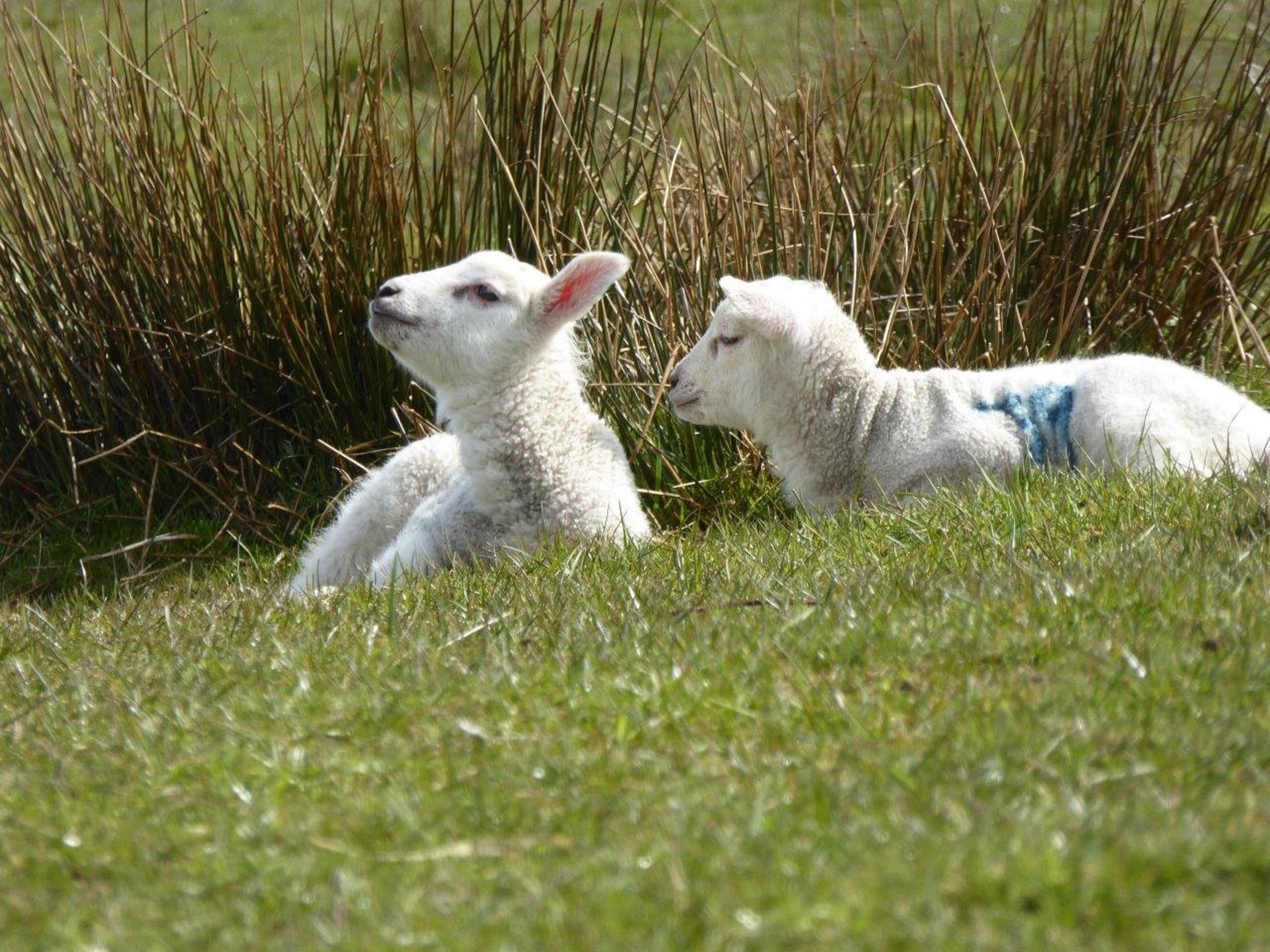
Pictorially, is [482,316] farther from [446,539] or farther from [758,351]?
[758,351]

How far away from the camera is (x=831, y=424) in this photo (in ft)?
17.3

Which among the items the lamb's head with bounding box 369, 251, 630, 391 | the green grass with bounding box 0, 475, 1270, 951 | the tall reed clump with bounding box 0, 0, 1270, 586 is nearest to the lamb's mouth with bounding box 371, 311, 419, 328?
the lamb's head with bounding box 369, 251, 630, 391

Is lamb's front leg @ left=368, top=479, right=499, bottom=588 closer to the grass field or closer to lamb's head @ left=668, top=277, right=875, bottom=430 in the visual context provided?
the grass field

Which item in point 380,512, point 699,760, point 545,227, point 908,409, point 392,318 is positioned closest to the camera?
point 699,760

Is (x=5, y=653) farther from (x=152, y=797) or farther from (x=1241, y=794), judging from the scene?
(x=1241, y=794)

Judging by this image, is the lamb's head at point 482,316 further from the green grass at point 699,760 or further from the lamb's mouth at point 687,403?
the green grass at point 699,760

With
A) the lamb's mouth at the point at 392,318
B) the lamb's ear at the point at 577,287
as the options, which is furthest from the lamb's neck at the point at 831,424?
the lamb's mouth at the point at 392,318

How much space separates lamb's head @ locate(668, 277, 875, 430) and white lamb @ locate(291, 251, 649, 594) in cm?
42

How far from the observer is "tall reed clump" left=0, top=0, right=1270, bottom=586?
240 inches

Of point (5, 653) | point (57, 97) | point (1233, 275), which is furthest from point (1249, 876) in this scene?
point (57, 97)

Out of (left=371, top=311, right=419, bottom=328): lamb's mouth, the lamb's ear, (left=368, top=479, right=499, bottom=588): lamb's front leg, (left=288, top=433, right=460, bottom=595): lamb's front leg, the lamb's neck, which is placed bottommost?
(left=288, top=433, right=460, bottom=595): lamb's front leg

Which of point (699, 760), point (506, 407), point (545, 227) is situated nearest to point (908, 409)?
point (506, 407)

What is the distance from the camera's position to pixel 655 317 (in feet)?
20.7

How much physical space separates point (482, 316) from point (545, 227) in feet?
4.93
